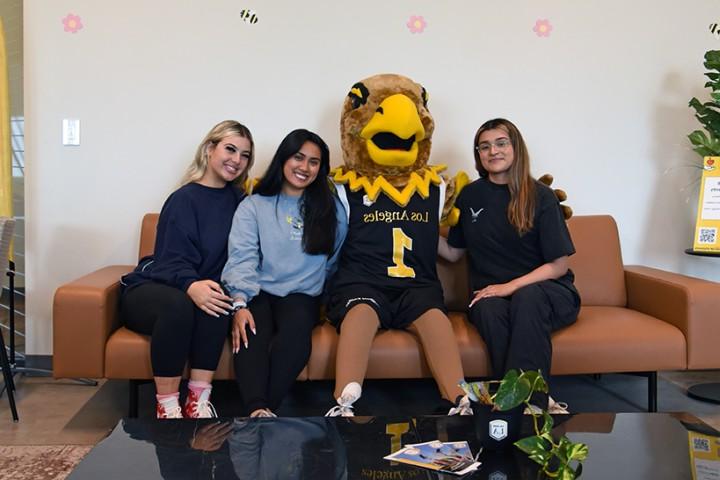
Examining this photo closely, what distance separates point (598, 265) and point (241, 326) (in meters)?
1.45

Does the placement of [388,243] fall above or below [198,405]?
above

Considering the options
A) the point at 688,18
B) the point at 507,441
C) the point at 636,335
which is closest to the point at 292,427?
the point at 507,441

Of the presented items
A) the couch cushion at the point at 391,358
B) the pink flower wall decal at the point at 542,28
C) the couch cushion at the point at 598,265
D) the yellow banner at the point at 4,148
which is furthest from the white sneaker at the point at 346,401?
the pink flower wall decal at the point at 542,28

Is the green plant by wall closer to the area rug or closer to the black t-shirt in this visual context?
the black t-shirt

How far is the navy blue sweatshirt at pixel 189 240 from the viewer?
2.14 metres

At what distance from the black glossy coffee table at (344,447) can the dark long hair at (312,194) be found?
84 cm

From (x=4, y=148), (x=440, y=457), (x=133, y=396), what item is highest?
(x=4, y=148)

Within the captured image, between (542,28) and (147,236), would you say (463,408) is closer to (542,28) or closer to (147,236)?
(147,236)

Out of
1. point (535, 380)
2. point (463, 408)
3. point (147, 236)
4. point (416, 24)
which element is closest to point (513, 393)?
point (535, 380)

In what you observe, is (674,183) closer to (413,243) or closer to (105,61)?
(413,243)

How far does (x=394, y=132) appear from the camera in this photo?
2307mm

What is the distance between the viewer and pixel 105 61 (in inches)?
107

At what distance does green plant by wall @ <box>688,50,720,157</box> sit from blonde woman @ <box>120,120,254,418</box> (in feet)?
6.04

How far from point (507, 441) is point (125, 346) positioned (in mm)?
1259
